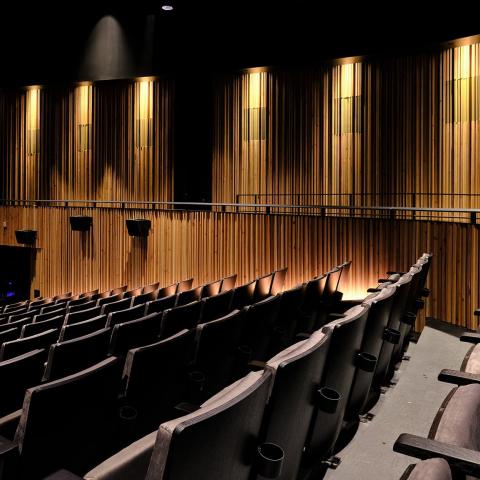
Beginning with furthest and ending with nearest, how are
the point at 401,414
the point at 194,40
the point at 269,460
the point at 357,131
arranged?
the point at 194,40, the point at 357,131, the point at 401,414, the point at 269,460

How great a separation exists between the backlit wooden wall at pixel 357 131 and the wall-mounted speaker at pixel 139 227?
876mm

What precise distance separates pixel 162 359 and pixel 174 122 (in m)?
3.47

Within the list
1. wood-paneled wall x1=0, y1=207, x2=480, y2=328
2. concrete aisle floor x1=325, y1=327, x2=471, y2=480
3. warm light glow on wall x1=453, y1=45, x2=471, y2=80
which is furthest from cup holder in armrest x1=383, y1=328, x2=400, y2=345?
warm light glow on wall x1=453, y1=45, x2=471, y2=80

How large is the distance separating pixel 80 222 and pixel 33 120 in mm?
1650

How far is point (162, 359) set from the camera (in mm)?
838

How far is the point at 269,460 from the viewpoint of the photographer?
1.46 ft

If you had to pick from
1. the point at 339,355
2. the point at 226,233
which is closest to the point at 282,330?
the point at 339,355

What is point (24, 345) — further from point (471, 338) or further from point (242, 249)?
point (242, 249)

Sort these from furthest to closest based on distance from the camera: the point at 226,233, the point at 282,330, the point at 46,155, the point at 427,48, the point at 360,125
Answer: the point at 46,155 → the point at 360,125 → the point at 427,48 → the point at 226,233 → the point at 282,330

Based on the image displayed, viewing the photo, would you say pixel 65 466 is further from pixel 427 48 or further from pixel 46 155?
pixel 46 155

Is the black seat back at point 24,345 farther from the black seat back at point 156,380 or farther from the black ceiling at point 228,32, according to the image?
the black ceiling at point 228,32

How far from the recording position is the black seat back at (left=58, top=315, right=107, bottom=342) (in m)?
1.28

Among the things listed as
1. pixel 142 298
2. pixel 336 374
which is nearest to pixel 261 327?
pixel 336 374

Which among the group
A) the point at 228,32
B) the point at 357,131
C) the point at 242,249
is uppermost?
the point at 228,32
